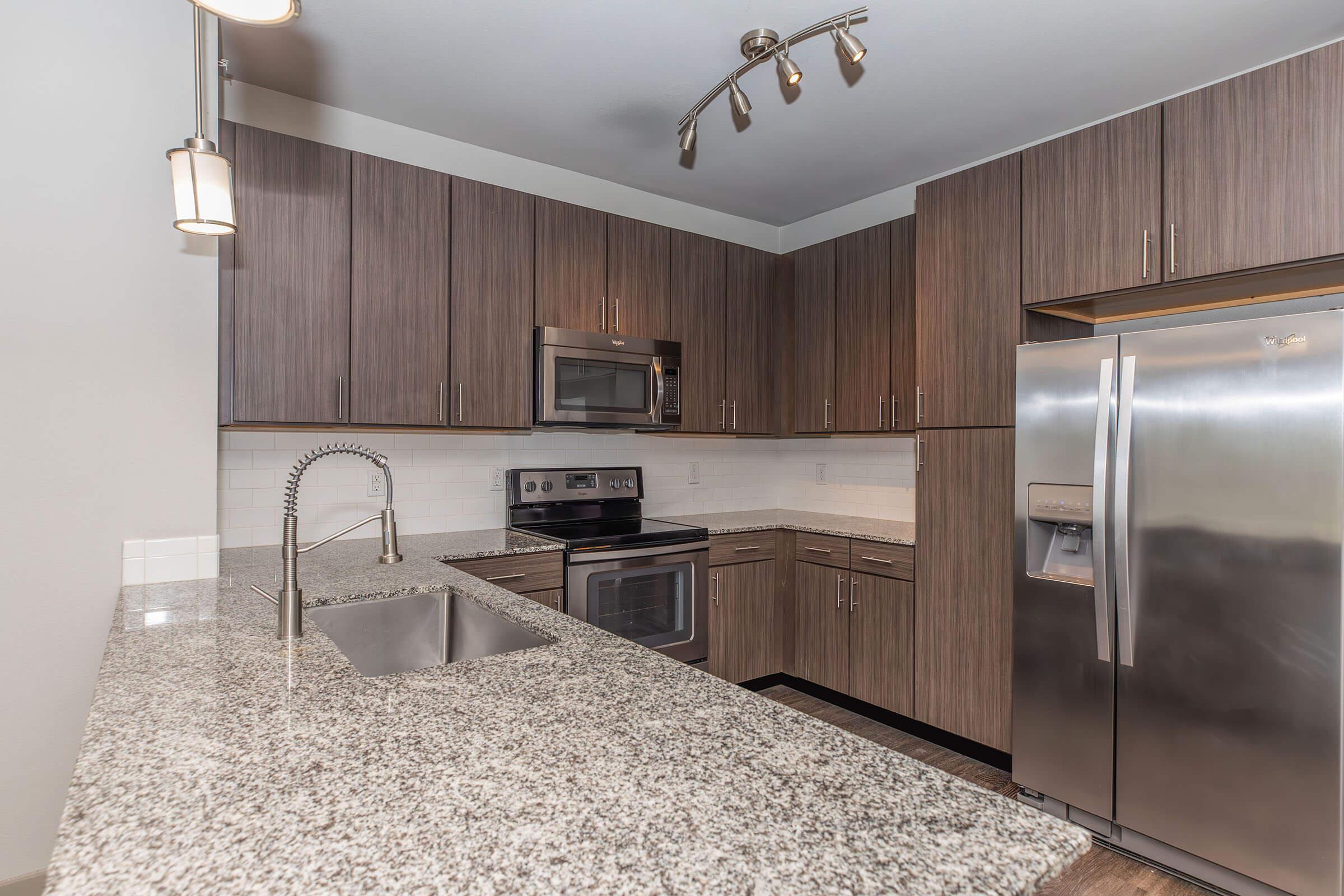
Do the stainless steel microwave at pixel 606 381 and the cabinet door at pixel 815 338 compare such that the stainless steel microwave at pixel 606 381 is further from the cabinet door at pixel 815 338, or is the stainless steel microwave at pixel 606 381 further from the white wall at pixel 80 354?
the white wall at pixel 80 354

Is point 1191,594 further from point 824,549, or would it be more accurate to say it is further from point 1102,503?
point 824,549

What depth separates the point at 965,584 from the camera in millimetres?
2650

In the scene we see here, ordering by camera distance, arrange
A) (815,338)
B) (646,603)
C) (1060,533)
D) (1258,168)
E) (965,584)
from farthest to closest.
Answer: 1. (815,338)
2. (646,603)
3. (965,584)
4. (1060,533)
5. (1258,168)

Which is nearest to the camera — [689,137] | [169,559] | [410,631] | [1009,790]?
[410,631]

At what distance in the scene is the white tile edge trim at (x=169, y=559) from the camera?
1.81 m

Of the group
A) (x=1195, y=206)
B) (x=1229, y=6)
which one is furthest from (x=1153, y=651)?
(x=1229, y=6)

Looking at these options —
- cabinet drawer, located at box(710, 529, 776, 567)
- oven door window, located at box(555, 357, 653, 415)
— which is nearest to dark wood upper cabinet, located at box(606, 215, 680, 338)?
oven door window, located at box(555, 357, 653, 415)

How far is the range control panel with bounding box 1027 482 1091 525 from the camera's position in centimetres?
218

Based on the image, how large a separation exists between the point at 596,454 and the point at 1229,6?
281 centimetres

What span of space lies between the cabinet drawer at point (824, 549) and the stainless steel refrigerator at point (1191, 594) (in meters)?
0.88

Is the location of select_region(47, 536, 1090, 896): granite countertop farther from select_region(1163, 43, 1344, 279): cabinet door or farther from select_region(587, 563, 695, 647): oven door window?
select_region(1163, 43, 1344, 279): cabinet door

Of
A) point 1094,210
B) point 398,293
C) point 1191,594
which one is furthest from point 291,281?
point 1191,594

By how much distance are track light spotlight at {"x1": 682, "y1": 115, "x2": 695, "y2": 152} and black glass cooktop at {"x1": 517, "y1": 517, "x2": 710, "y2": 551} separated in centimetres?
149

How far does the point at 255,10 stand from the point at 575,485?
7.77 feet
